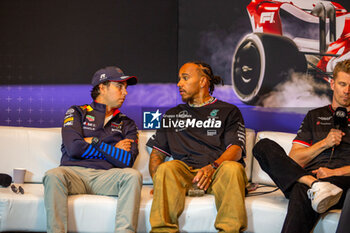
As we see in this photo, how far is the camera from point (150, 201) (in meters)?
3.13

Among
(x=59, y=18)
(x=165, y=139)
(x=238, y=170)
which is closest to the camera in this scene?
(x=238, y=170)

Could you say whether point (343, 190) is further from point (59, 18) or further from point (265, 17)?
point (59, 18)

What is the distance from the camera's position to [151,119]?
177 inches

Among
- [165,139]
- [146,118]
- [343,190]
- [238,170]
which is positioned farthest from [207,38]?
[343,190]

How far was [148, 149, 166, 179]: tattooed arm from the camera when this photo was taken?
139 inches

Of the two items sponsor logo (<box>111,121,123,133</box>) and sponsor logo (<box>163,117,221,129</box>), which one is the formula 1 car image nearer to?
sponsor logo (<box>163,117,221,129</box>)

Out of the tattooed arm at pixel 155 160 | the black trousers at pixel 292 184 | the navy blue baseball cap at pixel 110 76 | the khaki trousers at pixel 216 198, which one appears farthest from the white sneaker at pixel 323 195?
the navy blue baseball cap at pixel 110 76

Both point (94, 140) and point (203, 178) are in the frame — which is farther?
point (94, 140)

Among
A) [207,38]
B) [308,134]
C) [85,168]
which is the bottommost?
[85,168]

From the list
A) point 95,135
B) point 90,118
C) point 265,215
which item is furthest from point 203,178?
point 90,118

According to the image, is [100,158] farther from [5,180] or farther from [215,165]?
[215,165]

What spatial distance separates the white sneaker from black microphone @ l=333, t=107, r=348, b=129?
0.70 metres

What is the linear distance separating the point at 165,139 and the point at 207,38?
1302 millimetres

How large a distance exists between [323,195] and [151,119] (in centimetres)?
219
